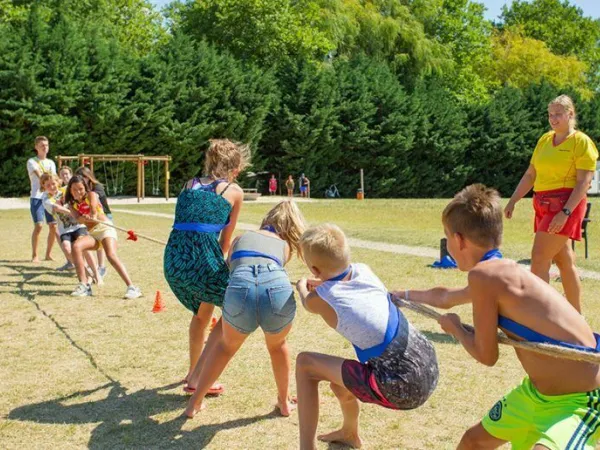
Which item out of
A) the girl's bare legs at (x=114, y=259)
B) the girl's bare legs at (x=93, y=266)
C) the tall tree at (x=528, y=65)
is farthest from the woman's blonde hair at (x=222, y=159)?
the tall tree at (x=528, y=65)

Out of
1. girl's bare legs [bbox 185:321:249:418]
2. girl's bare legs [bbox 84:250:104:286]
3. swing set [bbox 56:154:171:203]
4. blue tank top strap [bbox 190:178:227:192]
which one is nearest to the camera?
girl's bare legs [bbox 185:321:249:418]

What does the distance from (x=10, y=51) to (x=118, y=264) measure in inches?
1018

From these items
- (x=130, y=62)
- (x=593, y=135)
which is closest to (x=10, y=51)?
(x=130, y=62)

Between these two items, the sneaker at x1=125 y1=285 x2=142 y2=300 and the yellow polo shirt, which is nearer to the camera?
the yellow polo shirt

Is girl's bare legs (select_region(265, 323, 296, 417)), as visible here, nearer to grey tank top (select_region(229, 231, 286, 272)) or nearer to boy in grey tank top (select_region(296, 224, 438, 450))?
grey tank top (select_region(229, 231, 286, 272))

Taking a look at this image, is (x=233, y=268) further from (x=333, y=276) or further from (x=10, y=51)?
(x=10, y=51)

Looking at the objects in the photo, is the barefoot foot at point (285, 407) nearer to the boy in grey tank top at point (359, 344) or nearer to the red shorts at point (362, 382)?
the boy in grey tank top at point (359, 344)

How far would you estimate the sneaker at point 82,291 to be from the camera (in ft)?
29.3

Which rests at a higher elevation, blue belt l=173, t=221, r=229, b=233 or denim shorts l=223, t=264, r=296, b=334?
blue belt l=173, t=221, r=229, b=233

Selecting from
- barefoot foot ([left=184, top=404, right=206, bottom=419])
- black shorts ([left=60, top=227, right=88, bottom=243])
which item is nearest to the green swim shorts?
barefoot foot ([left=184, top=404, right=206, bottom=419])

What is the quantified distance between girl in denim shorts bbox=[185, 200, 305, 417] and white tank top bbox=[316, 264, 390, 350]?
72 centimetres

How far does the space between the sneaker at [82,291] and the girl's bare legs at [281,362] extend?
4.80 metres

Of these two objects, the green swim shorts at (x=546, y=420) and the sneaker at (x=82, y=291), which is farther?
the sneaker at (x=82, y=291)

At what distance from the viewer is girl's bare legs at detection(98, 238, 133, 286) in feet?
28.8
